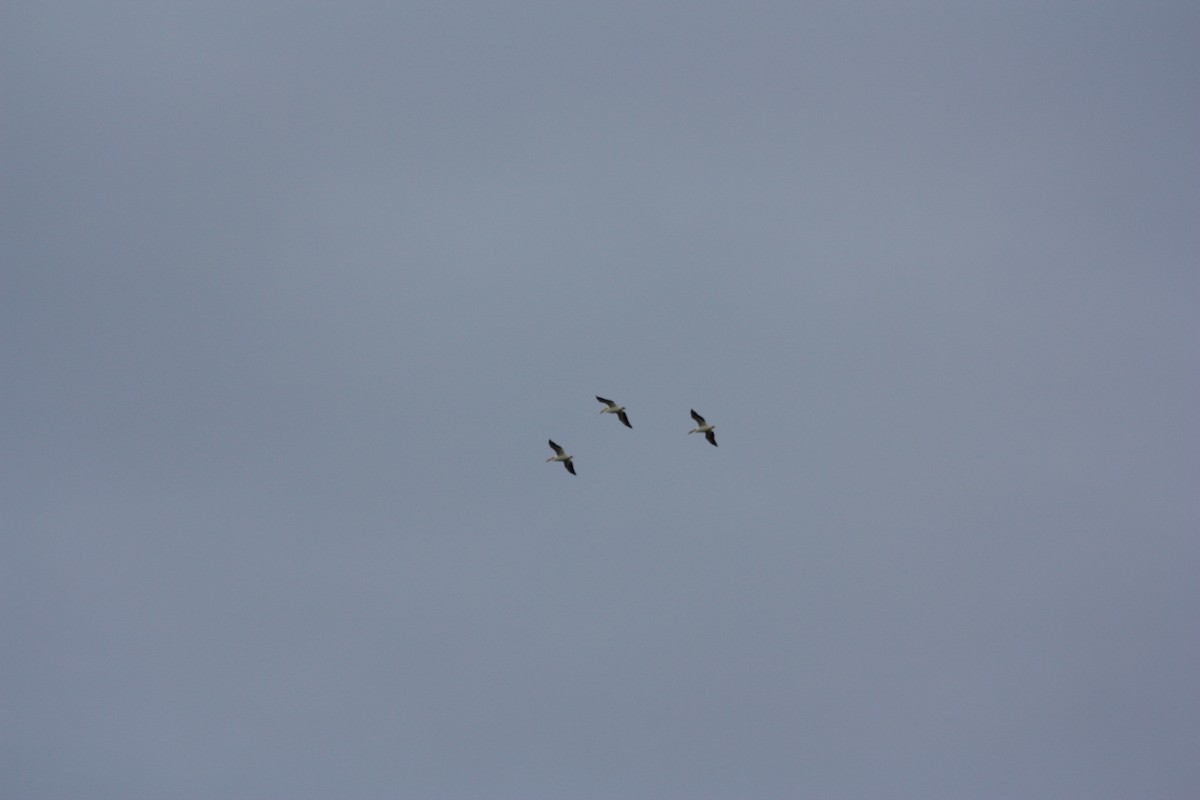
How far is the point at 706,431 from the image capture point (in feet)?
397

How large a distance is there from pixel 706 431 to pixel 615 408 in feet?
18.9

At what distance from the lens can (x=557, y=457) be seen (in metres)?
122

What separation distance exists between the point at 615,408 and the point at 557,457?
5049mm

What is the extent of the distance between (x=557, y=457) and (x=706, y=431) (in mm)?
9077

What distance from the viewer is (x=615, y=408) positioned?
119812mm
